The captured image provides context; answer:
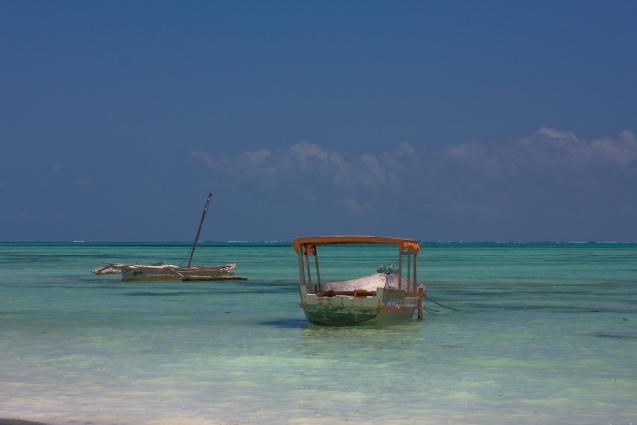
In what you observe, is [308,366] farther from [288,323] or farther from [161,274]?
[161,274]

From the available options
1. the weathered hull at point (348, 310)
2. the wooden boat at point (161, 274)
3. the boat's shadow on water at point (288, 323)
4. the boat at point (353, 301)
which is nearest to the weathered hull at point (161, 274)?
the wooden boat at point (161, 274)

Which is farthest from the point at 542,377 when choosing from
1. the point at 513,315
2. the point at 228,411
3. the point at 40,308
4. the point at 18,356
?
the point at 40,308

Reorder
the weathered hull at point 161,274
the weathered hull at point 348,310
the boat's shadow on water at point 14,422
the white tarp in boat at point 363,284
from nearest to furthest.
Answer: the boat's shadow on water at point 14,422 < the weathered hull at point 348,310 < the white tarp in boat at point 363,284 < the weathered hull at point 161,274

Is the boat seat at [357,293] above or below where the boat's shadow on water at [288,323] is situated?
above

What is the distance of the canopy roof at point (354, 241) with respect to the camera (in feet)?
88.6

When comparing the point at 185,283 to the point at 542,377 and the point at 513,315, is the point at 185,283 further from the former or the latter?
the point at 542,377

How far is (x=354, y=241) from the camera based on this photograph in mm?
27453

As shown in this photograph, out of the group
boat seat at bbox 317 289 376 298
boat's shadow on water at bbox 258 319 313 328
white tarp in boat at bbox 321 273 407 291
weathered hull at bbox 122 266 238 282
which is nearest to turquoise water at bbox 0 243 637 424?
boat's shadow on water at bbox 258 319 313 328

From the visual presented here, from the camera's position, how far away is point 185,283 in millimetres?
58188

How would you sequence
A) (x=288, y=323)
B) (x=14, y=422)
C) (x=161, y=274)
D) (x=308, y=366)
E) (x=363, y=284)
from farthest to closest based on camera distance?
(x=161, y=274)
(x=363, y=284)
(x=288, y=323)
(x=308, y=366)
(x=14, y=422)

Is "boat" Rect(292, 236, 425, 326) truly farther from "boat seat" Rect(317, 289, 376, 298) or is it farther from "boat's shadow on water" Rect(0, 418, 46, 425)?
"boat's shadow on water" Rect(0, 418, 46, 425)

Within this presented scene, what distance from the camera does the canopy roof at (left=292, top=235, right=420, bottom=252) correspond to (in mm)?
27016

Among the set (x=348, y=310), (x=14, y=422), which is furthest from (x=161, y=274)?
(x=14, y=422)

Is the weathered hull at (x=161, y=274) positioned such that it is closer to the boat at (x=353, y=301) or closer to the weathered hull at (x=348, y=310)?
the boat at (x=353, y=301)
